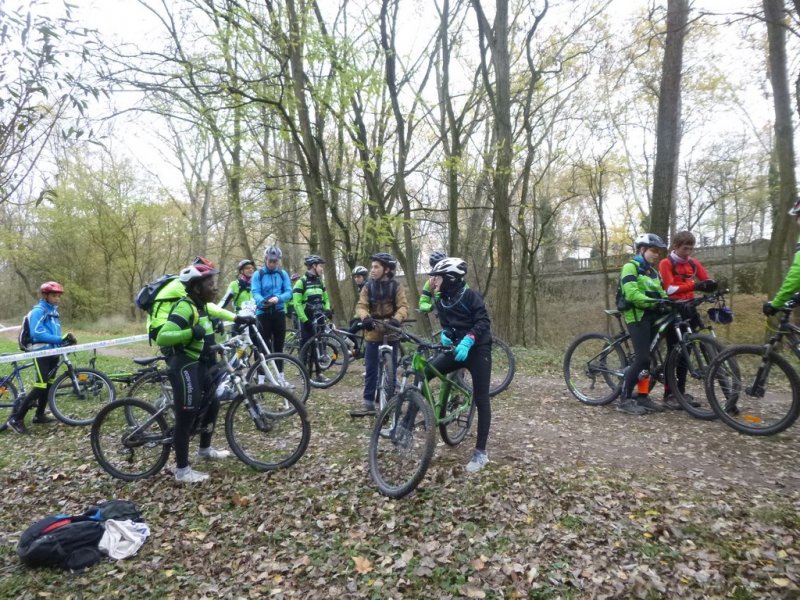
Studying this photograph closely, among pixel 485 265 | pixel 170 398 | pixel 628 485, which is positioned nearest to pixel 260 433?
pixel 170 398

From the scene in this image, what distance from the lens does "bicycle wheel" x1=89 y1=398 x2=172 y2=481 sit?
184 inches

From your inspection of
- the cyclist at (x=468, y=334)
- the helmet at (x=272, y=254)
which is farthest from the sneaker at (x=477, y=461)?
the helmet at (x=272, y=254)

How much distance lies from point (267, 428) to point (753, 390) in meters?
4.81

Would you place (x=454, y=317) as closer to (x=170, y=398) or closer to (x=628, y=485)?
(x=628, y=485)

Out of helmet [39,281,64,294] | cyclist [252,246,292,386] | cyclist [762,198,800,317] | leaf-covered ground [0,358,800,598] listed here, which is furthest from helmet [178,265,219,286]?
cyclist [762,198,800,317]

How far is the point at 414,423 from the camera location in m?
4.12

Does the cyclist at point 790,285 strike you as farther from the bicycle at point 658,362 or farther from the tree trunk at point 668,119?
the tree trunk at point 668,119

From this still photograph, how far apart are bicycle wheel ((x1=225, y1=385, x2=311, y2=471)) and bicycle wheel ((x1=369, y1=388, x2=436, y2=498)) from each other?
80 cm

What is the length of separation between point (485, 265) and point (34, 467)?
17.6m

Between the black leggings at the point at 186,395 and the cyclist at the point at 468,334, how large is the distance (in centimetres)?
213

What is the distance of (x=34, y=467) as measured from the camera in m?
5.37

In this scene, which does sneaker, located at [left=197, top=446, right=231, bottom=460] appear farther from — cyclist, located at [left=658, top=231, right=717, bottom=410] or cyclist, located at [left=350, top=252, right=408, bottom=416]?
cyclist, located at [left=658, top=231, right=717, bottom=410]

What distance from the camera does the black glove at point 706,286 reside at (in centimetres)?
532

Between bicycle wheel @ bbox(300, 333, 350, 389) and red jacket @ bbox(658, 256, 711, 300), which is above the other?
red jacket @ bbox(658, 256, 711, 300)
